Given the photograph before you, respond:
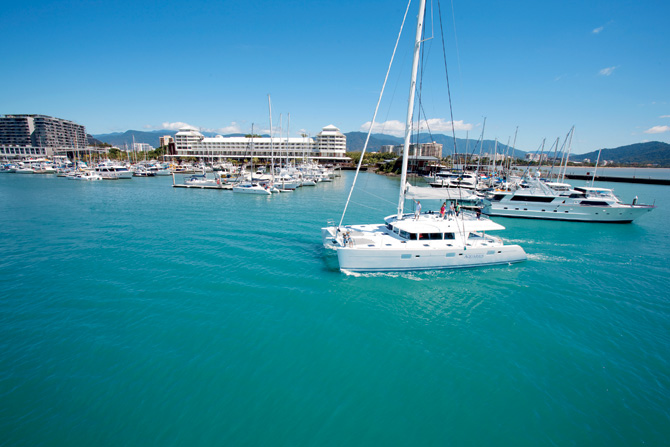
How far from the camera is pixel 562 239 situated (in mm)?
27797

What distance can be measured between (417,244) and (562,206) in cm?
2967

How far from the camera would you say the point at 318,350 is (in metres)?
11.5

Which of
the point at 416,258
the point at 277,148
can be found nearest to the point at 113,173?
the point at 277,148

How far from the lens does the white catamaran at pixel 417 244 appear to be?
17.5m

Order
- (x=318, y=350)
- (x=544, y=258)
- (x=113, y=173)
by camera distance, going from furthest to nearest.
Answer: (x=113, y=173), (x=544, y=258), (x=318, y=350)

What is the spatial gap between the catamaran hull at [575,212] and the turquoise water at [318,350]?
14508 mm

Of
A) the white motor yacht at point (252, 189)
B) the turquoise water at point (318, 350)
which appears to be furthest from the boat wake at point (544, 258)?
the white motor yacht at point (252, 189)

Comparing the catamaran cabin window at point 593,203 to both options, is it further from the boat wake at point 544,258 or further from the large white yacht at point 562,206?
the boat wake at point 544,258

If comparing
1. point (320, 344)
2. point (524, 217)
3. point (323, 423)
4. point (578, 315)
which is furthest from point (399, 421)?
point (524, 217)

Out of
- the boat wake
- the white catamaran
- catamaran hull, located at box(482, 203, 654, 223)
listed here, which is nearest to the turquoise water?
the boat wake

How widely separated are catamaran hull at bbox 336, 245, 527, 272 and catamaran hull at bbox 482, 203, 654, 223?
837 inches

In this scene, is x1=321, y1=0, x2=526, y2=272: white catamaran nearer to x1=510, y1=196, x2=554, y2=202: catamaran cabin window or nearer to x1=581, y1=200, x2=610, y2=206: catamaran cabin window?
x1=510, y1=196, x2=554, y2=202: catamaran cabin window

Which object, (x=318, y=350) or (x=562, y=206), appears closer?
(x=318, y=350)

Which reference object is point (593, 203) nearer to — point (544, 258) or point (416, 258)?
point (544, 258)
